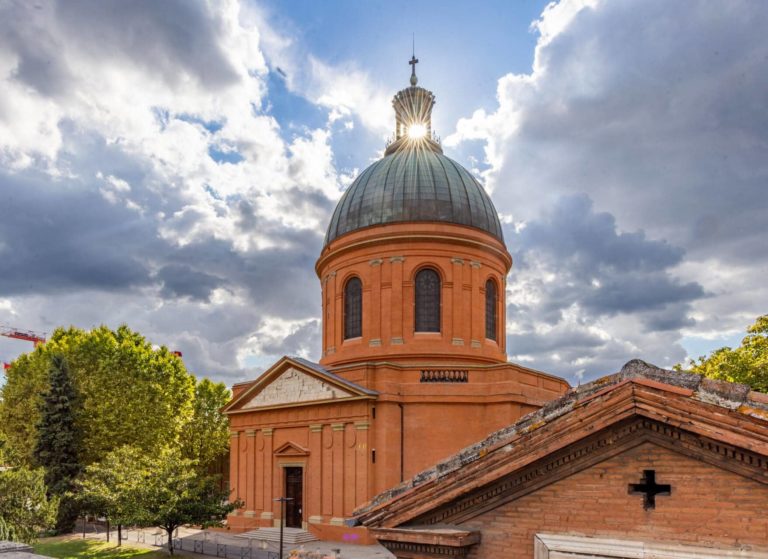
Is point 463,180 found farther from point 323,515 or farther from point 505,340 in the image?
point 323,515

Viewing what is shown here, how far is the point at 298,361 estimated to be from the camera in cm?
2695

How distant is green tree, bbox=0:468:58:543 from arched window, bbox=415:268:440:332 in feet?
51.3

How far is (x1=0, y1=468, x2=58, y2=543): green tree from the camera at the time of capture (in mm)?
19812

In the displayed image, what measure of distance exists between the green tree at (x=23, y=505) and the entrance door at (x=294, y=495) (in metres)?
8.95

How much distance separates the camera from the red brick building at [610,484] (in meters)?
4.93

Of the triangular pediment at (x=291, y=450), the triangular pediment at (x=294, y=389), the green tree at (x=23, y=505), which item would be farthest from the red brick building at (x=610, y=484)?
the triangular pediment at (x=291, y=450)

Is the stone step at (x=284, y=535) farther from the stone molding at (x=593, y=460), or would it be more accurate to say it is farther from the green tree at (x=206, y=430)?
the stone molding at (x=593, y=460)

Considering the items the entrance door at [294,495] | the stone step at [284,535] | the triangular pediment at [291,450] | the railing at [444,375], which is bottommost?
the stone step at [284,535]

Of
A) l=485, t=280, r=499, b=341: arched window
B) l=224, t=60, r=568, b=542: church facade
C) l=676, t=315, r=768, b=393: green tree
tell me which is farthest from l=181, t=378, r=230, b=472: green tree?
l=676, t=315, r=768, b=393: green tree

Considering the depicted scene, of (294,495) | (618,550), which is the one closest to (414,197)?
(294,495)

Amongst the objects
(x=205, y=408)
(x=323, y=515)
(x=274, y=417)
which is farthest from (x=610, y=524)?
(x=205, y=408)

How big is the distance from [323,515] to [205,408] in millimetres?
22068

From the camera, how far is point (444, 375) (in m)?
24.9

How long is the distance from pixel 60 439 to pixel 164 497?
1157 cm
